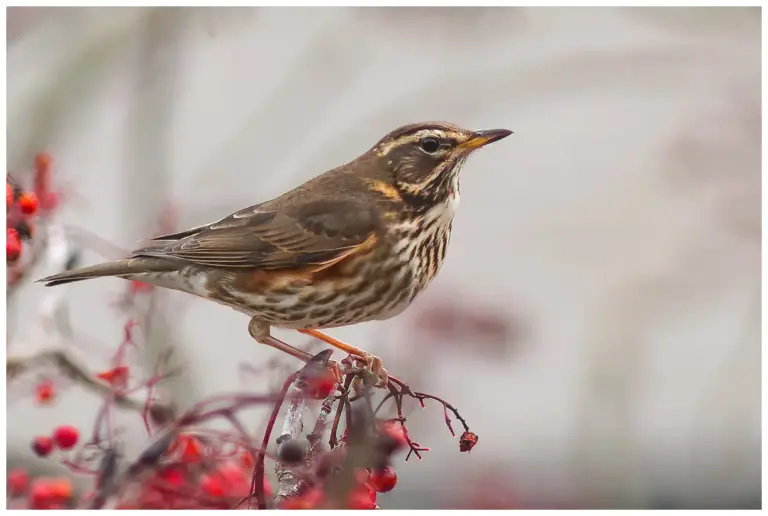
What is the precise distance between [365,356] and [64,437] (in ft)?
2.81

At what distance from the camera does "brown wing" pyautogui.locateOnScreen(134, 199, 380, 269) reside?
2.91m

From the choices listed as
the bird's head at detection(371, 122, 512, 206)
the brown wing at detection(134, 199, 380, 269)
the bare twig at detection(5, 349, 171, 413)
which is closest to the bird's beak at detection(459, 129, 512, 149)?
the bird's head at detection(371, 122, 512, 206)

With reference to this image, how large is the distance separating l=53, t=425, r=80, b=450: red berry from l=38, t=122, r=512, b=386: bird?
526mm

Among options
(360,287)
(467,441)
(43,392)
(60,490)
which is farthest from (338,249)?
(60,490)

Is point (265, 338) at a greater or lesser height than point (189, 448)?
greater

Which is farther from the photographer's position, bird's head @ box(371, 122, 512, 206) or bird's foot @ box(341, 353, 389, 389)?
bird's head @ box(371, 122, 512, 206)

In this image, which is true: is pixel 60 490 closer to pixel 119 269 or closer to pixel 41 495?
pixel 41 495

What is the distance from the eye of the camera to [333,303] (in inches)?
113

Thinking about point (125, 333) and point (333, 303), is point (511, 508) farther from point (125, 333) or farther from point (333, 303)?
point (125, 333)

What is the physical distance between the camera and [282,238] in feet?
9.84

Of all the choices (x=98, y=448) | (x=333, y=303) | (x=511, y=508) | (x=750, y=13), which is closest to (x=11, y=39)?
(x=333, y=303)

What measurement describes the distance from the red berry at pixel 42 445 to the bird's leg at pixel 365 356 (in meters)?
0.88

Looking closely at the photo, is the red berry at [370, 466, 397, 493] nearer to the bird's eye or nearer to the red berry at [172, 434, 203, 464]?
the red berry at [172, 434, 203, 464]

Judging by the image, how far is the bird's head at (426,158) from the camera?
2832 mm
